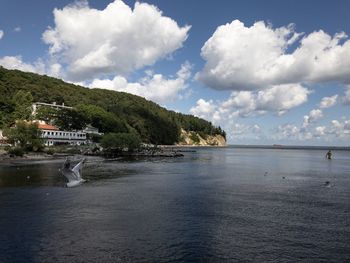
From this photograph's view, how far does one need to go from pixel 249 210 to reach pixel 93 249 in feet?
58.0

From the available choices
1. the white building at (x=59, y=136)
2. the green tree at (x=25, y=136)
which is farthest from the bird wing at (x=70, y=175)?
the white building at (x=59, y=136)

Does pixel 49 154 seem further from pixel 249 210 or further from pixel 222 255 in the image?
pixel 222 255

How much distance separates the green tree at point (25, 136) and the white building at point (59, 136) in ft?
104

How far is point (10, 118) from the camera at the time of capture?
152 meters

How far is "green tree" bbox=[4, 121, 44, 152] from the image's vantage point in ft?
379

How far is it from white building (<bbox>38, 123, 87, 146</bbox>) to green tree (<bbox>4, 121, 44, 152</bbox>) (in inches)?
1243

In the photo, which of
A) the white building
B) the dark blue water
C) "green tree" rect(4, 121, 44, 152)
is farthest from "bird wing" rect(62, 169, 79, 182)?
the white building

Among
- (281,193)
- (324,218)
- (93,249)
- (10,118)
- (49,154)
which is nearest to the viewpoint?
(93,249)

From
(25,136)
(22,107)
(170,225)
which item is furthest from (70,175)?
(22,107)

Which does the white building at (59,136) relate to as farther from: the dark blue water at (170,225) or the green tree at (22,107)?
the dark blue water at (170,225)

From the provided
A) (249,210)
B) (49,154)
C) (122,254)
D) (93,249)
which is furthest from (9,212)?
(49,154)

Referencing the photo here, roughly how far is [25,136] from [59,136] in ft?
166

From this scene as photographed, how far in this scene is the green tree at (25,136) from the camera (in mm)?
115438

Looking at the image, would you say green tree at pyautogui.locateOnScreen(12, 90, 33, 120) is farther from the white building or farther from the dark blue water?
the dark blue water
